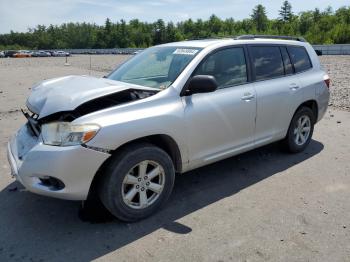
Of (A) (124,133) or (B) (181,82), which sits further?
(B) (181,82)

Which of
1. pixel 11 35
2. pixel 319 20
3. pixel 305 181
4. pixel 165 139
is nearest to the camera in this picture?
pixel 165 139

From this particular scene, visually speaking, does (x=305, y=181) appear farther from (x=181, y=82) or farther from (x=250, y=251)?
(x=181, y=82)

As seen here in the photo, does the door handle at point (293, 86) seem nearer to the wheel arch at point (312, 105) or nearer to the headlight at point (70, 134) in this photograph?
the wheel arch at point (312, 105)

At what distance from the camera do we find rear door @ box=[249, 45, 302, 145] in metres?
4.67

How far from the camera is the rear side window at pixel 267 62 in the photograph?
4.70 m

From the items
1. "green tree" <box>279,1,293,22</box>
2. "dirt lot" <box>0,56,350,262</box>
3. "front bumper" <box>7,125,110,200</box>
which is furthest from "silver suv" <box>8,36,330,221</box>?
"green tree" <box>279,1,293,22</box>

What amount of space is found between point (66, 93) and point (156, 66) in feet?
4.66

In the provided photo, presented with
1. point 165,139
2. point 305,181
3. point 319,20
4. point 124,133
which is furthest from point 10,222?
point 319,20

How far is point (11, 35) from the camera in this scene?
134 metres

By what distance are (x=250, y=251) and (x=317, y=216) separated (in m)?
1.02

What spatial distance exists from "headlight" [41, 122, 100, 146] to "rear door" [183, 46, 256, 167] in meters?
1.09

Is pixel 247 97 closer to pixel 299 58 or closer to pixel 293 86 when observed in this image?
pixel 293 86

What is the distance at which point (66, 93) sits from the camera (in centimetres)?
357

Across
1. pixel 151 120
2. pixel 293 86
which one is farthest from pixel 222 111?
pixel 293 86
